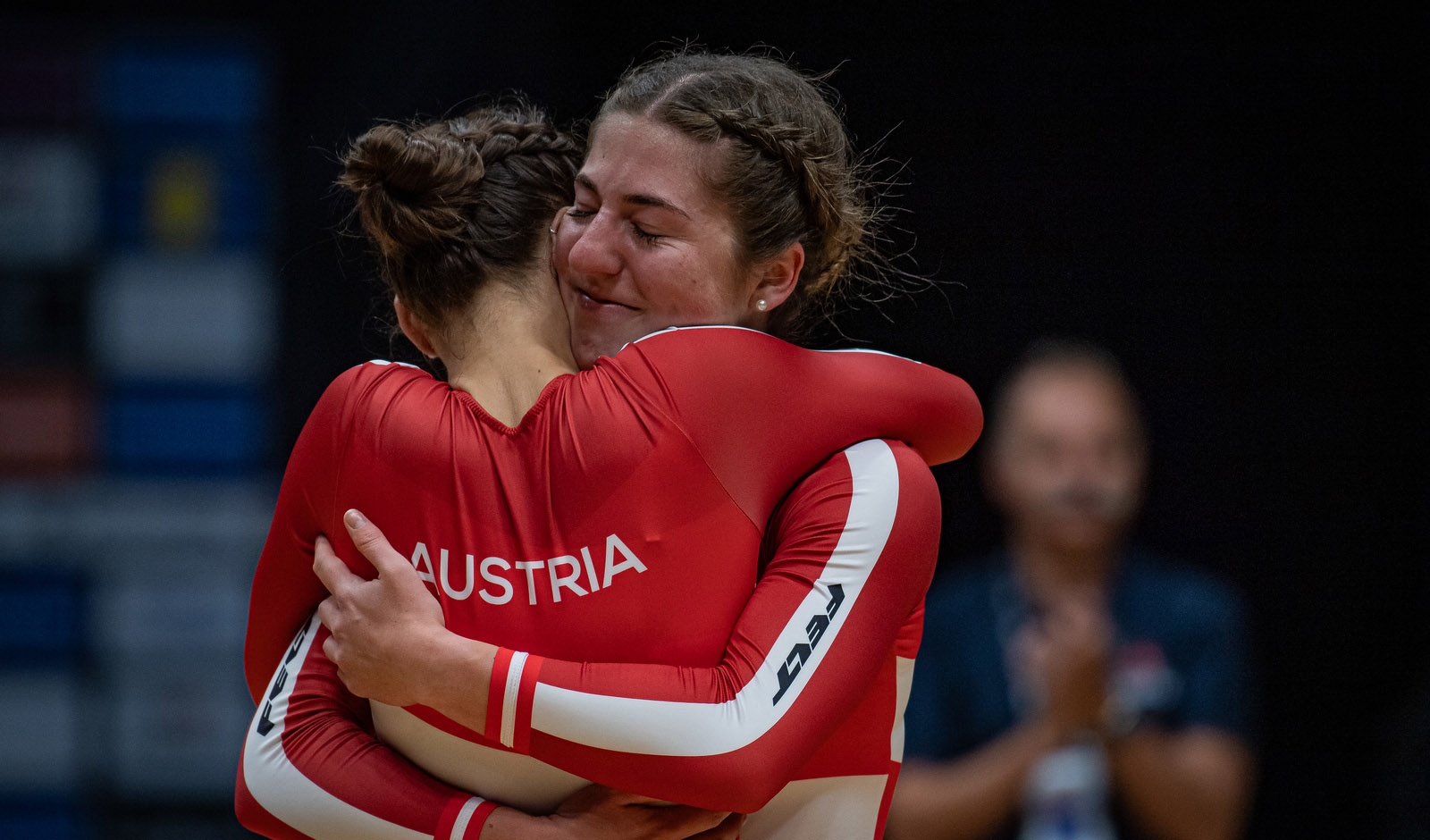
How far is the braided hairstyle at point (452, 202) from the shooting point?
1.52 m

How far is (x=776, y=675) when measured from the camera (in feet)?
4.50

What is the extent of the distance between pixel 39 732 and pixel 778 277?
3433 mm

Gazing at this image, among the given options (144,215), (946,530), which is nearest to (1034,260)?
(946,530)

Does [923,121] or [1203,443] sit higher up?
[923,121]

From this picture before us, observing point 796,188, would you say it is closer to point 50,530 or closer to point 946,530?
point 946,530

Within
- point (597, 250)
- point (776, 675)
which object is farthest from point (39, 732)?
point (776, 675)

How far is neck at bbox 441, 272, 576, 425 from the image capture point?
4.86 ft

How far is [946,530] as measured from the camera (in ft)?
12.7

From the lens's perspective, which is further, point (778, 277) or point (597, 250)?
point (778, 277)

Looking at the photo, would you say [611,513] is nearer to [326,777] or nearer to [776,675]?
[776,675]

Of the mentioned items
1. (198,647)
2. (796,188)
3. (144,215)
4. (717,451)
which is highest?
(796,188)

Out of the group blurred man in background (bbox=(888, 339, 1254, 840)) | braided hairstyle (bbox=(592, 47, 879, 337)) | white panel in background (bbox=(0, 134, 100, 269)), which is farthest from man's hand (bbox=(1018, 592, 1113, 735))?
white panel in background (bbox=(0, 134, 100, 269))

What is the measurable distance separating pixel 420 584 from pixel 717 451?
0.32 meters

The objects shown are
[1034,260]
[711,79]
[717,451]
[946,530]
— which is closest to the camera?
[717,451]
